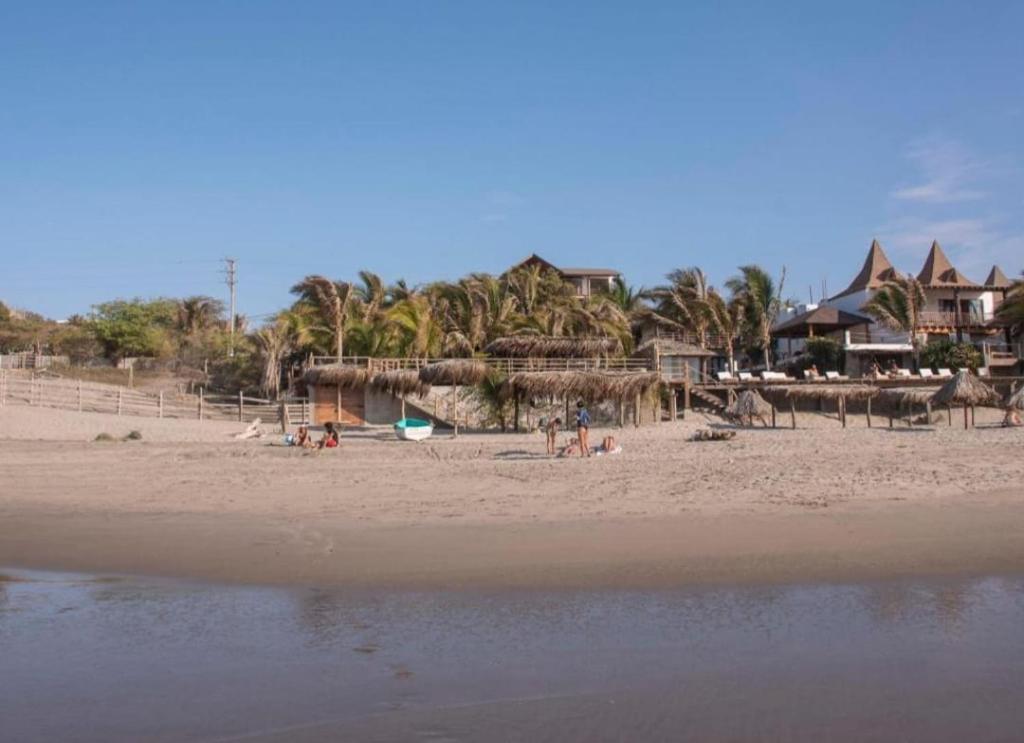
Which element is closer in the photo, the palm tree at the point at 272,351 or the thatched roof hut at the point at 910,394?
the thatched roof hut at the point at 910,394

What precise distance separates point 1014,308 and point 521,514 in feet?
141

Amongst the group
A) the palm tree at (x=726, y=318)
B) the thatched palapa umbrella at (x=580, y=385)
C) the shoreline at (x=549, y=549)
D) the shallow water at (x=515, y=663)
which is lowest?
the shallow water at (x=515, y=663)

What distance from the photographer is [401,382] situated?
107 ft

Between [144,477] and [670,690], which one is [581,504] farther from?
[144,477]

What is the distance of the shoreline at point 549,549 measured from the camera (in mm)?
8688

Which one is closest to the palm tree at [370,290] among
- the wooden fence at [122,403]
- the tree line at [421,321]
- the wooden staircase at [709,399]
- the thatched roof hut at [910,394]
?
the tree line at [421,321]

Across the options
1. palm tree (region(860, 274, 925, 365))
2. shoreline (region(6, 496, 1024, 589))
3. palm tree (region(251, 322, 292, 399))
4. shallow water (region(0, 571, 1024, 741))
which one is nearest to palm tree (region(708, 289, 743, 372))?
palm tree (region(860, 274, 925, 365))

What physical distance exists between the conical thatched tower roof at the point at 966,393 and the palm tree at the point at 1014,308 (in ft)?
62.0

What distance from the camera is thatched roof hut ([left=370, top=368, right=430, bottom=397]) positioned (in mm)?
32312

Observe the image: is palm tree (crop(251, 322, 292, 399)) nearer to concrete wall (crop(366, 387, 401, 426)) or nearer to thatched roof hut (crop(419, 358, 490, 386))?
concrete wall (crop(366, 387, 401, 426))

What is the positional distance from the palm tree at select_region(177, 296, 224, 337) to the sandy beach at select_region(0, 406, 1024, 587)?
117 feet

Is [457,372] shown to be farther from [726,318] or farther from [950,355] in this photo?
[950,355]

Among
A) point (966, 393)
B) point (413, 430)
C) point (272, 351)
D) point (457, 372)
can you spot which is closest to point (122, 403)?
point (272, 351)

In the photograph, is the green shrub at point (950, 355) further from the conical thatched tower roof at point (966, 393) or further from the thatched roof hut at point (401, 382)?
the thatched roof hut at point (401, 382)
